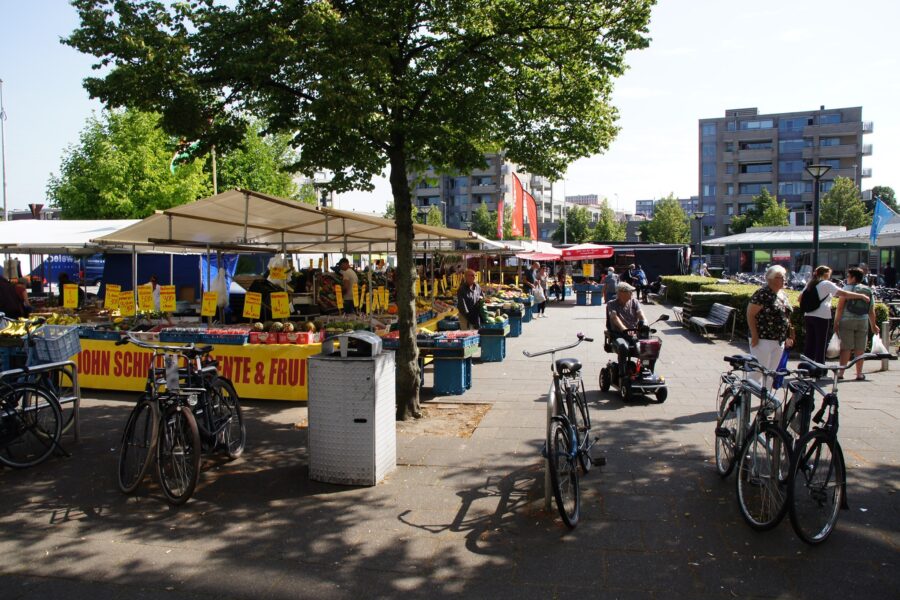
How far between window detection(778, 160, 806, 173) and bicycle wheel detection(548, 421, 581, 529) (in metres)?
88.7

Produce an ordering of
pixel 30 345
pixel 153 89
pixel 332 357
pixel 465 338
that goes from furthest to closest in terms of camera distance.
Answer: pixel 465 338, pixel 30 345, pixel 153 89, pixel 332 357

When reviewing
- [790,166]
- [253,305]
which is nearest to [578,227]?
[790,166]

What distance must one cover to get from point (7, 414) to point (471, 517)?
430 centimetres

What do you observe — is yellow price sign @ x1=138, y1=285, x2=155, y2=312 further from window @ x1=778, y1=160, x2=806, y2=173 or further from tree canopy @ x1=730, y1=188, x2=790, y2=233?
window @ x1=778, y1=160, x2=806, y2=173

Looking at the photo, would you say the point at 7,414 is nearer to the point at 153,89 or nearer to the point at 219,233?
the point at 153,89

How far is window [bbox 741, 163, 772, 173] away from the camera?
271 feet

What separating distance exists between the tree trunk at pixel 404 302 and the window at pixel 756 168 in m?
86.8

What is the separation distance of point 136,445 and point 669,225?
227 ft

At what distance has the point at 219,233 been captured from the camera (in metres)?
11.3

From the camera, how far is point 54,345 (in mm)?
6684

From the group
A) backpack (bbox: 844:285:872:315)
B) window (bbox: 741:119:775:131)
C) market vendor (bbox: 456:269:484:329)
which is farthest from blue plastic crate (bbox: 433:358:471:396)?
window (bbox: 741:119:775:131)

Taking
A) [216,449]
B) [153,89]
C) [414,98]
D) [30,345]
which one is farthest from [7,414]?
[414,98]

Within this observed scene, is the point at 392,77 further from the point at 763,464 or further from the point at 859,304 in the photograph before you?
the point at 859,304

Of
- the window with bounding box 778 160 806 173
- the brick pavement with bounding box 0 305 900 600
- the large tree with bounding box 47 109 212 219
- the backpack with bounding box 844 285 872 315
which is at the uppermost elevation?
the window with bounding box 778 160 806 173
